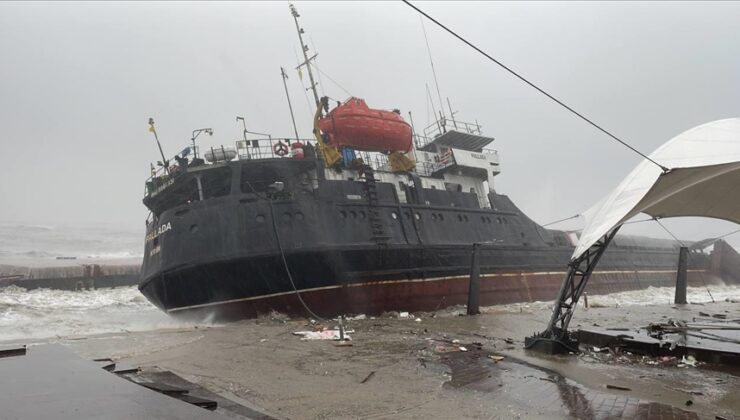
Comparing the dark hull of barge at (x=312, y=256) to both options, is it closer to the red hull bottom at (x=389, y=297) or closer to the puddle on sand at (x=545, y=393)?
the red hull bottom at (x=389, y=297)

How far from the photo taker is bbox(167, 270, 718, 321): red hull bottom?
14531 millimetres

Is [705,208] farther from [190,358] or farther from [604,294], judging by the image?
[604,294]

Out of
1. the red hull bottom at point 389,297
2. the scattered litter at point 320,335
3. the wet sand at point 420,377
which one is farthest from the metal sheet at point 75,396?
the red hull bottom at point 389,297

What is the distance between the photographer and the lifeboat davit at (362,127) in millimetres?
17844

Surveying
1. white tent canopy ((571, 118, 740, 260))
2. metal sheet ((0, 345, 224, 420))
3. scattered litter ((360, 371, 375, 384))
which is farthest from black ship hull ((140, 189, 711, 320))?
metal sheet ((0, 345, 224, 420))

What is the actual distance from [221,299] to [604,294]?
23345mm

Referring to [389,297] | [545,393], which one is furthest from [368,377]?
[389,297]

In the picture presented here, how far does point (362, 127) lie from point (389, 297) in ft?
21.9

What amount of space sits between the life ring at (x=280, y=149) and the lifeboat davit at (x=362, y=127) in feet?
6.60

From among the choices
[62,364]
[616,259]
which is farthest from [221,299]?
[616,259]

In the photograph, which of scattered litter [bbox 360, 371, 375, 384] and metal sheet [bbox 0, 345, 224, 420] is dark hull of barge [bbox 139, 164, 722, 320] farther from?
metal sheet [bbox 0, 345, 224, 420]

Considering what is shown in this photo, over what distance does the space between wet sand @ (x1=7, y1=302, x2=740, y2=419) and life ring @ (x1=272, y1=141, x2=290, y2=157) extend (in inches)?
312

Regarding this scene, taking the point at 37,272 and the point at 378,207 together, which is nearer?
the point at 378,207

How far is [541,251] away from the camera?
78.2 feet
